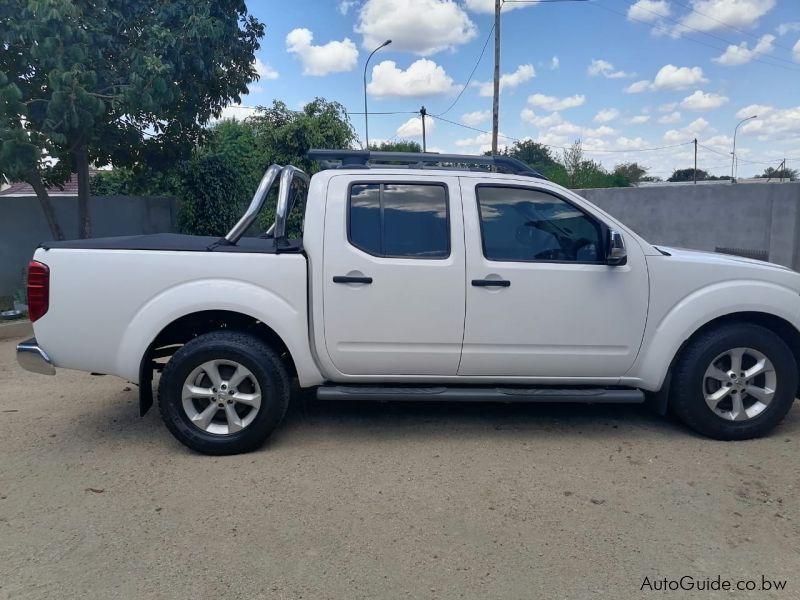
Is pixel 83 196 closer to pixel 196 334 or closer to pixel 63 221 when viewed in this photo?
pixel 63 221

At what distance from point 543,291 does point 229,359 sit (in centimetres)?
210

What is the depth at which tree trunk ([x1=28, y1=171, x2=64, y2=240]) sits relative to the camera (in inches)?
352

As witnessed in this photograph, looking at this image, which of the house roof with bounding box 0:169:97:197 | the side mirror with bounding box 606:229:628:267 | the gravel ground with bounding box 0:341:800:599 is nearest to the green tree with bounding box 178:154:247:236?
the house roof with bounding box 0:169:97:197

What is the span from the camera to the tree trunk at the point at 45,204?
895 centimetres

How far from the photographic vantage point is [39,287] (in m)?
3.89

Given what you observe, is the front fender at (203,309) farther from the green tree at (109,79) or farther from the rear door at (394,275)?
the green tree at (109,79)

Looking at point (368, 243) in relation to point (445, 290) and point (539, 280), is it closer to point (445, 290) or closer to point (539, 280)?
point (445, 290)

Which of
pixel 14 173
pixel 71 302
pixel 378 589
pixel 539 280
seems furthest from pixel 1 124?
pixel 378 589

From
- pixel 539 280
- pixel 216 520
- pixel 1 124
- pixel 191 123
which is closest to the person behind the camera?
pixel 216 520

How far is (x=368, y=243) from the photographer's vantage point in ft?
13.4

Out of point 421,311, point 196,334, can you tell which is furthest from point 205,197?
point 421,311

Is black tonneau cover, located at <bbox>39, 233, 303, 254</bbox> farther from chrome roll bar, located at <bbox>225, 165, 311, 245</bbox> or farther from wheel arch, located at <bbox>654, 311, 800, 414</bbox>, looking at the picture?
wheel arch, located at <bbox>654, 311, 800, 414</bbox>

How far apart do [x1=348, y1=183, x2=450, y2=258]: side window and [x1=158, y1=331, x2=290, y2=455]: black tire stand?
981mm

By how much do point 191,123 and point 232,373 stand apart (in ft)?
24.1
